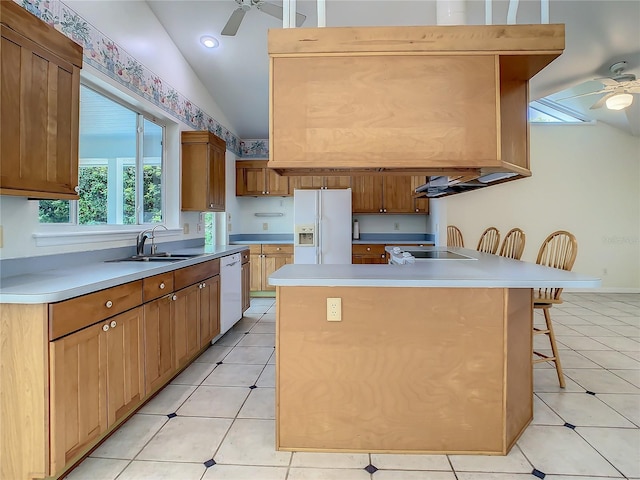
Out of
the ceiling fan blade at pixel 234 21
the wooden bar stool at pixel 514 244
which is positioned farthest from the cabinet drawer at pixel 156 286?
the wooden bar stool at pixel 514 244

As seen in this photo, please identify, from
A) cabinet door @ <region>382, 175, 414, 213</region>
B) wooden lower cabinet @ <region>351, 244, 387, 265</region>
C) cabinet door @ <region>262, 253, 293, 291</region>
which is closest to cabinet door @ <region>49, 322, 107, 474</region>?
cabinet door @ <region>262, 253, 293, 291</region>

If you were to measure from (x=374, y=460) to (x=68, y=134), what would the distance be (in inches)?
88.3

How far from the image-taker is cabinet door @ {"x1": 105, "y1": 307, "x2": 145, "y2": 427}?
5.96ft

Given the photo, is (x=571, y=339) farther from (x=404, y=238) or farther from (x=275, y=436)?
(x=275, y=436)

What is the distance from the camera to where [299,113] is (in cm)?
186

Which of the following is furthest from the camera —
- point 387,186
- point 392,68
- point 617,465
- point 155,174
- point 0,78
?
point 387,186

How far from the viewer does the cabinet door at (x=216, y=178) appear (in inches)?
154

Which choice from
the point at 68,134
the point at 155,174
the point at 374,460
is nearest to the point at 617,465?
the point at 374,460

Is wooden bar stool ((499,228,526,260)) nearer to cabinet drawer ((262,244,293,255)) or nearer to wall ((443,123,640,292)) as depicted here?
wall ((443,123,640,292))

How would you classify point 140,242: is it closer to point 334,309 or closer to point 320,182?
point 334,309

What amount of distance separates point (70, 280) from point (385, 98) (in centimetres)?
179

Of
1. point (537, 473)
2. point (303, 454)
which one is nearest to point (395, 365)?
point (303, 454)

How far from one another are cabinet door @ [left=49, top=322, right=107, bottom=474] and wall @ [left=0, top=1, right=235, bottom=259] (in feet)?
2.22

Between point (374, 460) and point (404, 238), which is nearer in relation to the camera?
point (374, 460)
